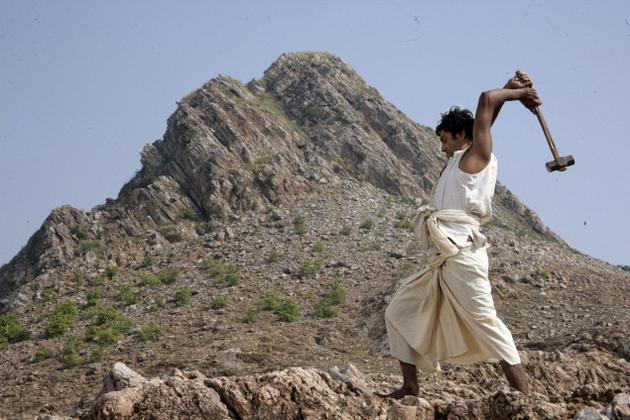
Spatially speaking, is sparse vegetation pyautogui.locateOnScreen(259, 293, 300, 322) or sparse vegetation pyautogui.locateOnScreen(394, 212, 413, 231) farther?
sparse vegetation pyautogui.locateOnScreen(394, 212, 413, 231)

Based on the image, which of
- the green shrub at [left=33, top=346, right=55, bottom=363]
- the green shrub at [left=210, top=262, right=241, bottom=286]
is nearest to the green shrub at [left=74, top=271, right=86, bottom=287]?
the green shrub at [left=210, top=262, right=241, bottom=286]

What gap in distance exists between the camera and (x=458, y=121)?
5215 mm

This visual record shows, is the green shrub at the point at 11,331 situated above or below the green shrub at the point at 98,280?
below

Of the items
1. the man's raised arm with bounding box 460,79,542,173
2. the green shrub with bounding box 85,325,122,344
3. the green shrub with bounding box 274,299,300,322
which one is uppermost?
the green shrub with bounding box 85,325,122,344

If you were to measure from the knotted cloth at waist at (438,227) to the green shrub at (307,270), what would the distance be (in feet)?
52.6

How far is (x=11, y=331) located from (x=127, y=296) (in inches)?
115

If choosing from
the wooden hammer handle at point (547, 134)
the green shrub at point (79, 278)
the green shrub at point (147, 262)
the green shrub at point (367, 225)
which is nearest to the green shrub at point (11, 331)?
the green shrub at point (79, 278)

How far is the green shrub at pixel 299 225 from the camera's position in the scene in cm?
2457

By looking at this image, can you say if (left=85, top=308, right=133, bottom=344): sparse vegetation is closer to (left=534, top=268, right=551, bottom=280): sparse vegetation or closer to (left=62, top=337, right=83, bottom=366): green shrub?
(left=62, top=337, right=83, bottom=366): green shrub

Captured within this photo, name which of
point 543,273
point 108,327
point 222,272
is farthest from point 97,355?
point 543,273

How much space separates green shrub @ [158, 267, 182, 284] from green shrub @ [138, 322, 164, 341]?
378 centimetres

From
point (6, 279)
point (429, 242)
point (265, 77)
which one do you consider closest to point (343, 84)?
point (265, 77)

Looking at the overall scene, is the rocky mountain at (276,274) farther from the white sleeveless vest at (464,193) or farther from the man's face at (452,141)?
the man's face at (452,141)

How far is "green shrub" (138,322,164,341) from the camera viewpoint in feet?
56.5
